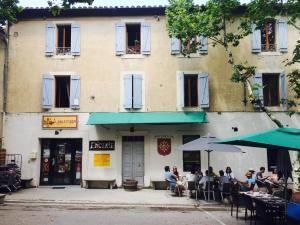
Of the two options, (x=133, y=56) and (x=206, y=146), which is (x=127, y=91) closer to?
(x=133, y=56)

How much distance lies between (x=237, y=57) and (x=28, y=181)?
11.3 metres

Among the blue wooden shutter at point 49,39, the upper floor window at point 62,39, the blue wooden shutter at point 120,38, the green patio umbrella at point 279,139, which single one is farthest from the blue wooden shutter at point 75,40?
the green patio umbrella at point 279,139

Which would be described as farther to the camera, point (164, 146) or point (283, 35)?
point (283, 35)

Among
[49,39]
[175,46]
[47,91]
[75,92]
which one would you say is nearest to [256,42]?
[175,46]

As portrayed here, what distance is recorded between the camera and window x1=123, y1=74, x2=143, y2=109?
52.0ft

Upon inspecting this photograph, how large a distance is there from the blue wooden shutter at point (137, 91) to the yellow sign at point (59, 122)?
2.90 m

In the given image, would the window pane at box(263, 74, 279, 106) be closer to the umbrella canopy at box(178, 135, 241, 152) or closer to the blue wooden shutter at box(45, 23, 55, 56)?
the umbrella canopy at box(178, 135, 241, 152)

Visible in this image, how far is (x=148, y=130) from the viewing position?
1588 cm

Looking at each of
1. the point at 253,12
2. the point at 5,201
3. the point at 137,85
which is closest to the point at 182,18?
the point at 253,12

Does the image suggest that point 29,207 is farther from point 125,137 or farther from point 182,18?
point 182,18

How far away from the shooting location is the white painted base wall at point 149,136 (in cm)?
1569

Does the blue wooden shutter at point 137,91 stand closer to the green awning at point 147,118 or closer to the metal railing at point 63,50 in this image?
the green awning at point 147,118

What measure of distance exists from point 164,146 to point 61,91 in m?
5.61

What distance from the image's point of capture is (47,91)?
15.9 m
